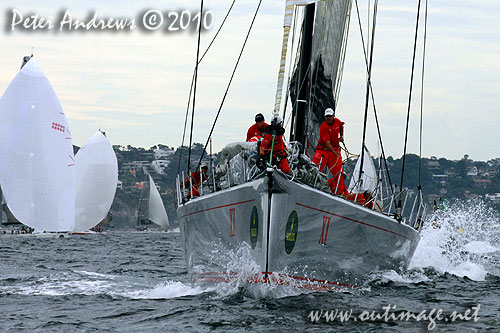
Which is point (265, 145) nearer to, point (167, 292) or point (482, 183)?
point (167, 292)

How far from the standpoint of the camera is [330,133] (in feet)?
35.1

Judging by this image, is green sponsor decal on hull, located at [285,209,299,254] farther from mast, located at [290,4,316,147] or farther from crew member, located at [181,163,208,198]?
mast, located at [290,4,316,147]

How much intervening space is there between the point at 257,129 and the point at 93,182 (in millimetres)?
36660

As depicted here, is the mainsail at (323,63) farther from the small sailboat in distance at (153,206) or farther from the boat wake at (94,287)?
the small sailboat in distance at (153,206)

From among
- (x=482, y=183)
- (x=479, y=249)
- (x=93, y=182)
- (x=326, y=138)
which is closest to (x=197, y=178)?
(x=326, y=138)

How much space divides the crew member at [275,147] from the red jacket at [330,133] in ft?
6.61

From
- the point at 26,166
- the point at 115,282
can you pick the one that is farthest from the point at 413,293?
the point at 26,166

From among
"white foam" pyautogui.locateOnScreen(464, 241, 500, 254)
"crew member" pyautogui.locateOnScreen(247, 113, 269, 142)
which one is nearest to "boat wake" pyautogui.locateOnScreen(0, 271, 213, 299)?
"crew member" pyautogui.locateOnScreen(247, 113, 269, 142)

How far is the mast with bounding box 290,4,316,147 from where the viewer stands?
10.8m

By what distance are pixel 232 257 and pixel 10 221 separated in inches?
1578

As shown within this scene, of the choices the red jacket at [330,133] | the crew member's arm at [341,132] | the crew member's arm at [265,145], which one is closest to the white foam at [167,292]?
the crew member's arm at [265,145]

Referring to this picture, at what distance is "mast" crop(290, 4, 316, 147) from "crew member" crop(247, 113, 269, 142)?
1.96 feet

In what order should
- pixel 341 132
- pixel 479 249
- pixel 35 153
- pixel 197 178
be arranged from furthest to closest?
pixel 35 153
pixel 479 249
pixel 197 178
pixel 341 132

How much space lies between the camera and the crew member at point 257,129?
995 centimetres
